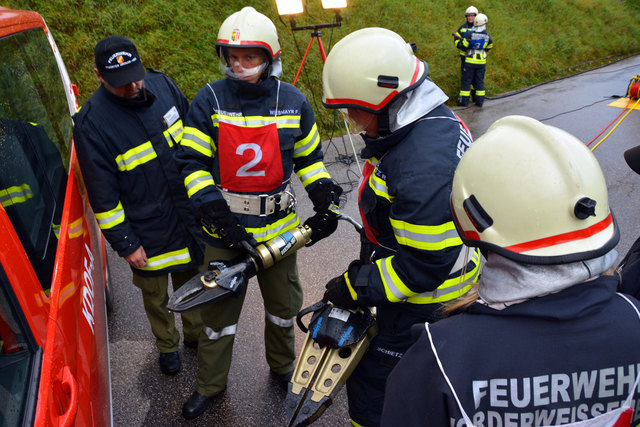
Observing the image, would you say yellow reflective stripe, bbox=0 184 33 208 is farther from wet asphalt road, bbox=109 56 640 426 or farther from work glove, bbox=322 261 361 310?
wet asphalt road, bbox=109 56 640 426

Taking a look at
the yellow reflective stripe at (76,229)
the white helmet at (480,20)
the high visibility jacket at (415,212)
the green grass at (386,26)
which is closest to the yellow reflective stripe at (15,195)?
the yellow reflective stripe at (76,229)

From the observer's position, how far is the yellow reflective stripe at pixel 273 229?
2.48 meters

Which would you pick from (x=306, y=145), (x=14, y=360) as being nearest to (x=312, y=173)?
(x=306, y=145)

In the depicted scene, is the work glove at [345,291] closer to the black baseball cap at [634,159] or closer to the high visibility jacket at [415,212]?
the high visibility jacket at [415,212]

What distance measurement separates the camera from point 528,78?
38.6ft

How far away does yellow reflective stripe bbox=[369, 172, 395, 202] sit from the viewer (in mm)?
1733

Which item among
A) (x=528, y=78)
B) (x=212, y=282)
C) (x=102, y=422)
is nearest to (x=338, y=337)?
(x=212, y=282)

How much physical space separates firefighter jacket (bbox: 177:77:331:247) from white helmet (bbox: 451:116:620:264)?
1.41 meters

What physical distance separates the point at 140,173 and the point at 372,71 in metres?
1.43

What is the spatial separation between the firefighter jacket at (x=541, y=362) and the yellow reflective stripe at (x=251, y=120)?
1.60 m

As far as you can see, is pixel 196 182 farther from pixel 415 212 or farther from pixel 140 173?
pixel 415 212

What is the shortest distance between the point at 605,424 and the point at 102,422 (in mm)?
1634

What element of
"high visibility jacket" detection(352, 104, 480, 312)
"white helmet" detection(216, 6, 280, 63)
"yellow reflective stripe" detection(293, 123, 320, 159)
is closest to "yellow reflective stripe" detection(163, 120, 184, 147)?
"white helmet" detection(216, 6, 280, 63)

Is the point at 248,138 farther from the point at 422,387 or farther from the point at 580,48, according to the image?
the point at 580,48
